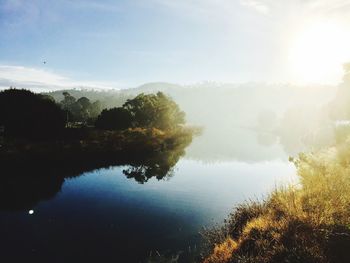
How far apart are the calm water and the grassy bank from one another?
367cm

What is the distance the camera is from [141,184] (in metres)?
34.9

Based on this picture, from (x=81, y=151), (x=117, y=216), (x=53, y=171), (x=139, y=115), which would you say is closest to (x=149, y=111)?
(x=139, y=115)

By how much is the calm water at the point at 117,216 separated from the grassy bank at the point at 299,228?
3667 mm

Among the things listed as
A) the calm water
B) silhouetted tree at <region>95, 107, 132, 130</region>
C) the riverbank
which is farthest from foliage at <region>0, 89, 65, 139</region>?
the calm water

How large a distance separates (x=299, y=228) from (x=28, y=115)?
49752 millimetres

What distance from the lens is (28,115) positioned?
2072 inches

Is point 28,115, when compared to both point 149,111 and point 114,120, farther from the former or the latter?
point 149,111

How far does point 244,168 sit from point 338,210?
122 feet

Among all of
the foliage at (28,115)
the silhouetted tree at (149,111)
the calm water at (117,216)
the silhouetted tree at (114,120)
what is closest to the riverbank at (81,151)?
the foliage at (28,115)

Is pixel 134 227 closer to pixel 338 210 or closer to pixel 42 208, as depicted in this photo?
pixel 42 208

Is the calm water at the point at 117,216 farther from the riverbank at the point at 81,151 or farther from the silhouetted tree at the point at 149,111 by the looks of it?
the silhouetted tree at the point at 149,111

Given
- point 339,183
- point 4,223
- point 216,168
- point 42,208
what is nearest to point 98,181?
point 42,208

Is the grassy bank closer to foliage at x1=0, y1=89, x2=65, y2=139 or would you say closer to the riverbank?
the riverbank

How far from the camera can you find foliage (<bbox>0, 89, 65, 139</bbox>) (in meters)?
51.8
